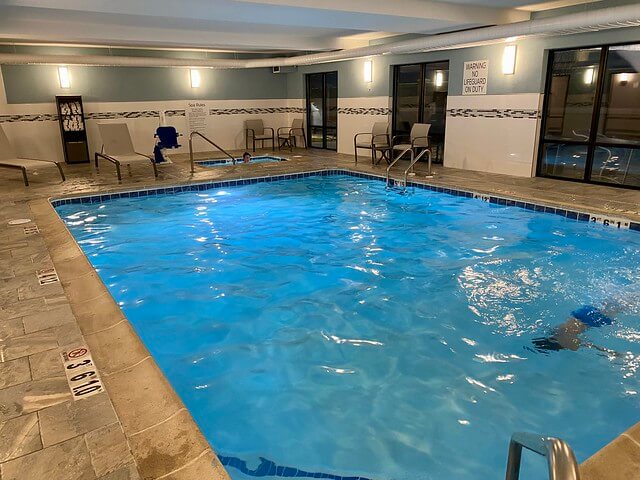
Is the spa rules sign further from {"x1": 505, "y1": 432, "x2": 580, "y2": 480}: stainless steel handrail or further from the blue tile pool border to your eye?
{"x1": 505, "y1": 432, "x2": 580, "y2": 480}: stainless steel handrail

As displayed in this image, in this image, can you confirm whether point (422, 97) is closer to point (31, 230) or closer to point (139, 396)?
point (31, 230)

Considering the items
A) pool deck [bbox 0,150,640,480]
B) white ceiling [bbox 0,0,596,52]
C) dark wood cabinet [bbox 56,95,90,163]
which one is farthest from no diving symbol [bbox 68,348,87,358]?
dark wood cabinet [bbox 56,95,90,163]

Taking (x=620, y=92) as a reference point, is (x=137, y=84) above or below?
above

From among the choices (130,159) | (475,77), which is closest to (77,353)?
(130,159)

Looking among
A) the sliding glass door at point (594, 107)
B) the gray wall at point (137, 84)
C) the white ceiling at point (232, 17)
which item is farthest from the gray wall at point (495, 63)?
the gray wall at point (137, 84)

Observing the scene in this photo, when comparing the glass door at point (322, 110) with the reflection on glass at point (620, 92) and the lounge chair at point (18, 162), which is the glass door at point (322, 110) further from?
the lounge chair at point (18, 162)

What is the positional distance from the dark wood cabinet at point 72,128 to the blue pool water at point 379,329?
465 cm

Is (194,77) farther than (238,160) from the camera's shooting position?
Yes

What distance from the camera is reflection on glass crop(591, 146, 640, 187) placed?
7632mm

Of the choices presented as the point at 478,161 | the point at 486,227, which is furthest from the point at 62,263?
the point at 478,161

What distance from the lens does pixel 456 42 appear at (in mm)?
6973

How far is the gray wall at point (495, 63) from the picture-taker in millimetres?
6704

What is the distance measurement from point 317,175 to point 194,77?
499 centimetres

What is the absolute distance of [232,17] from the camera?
678 cm
